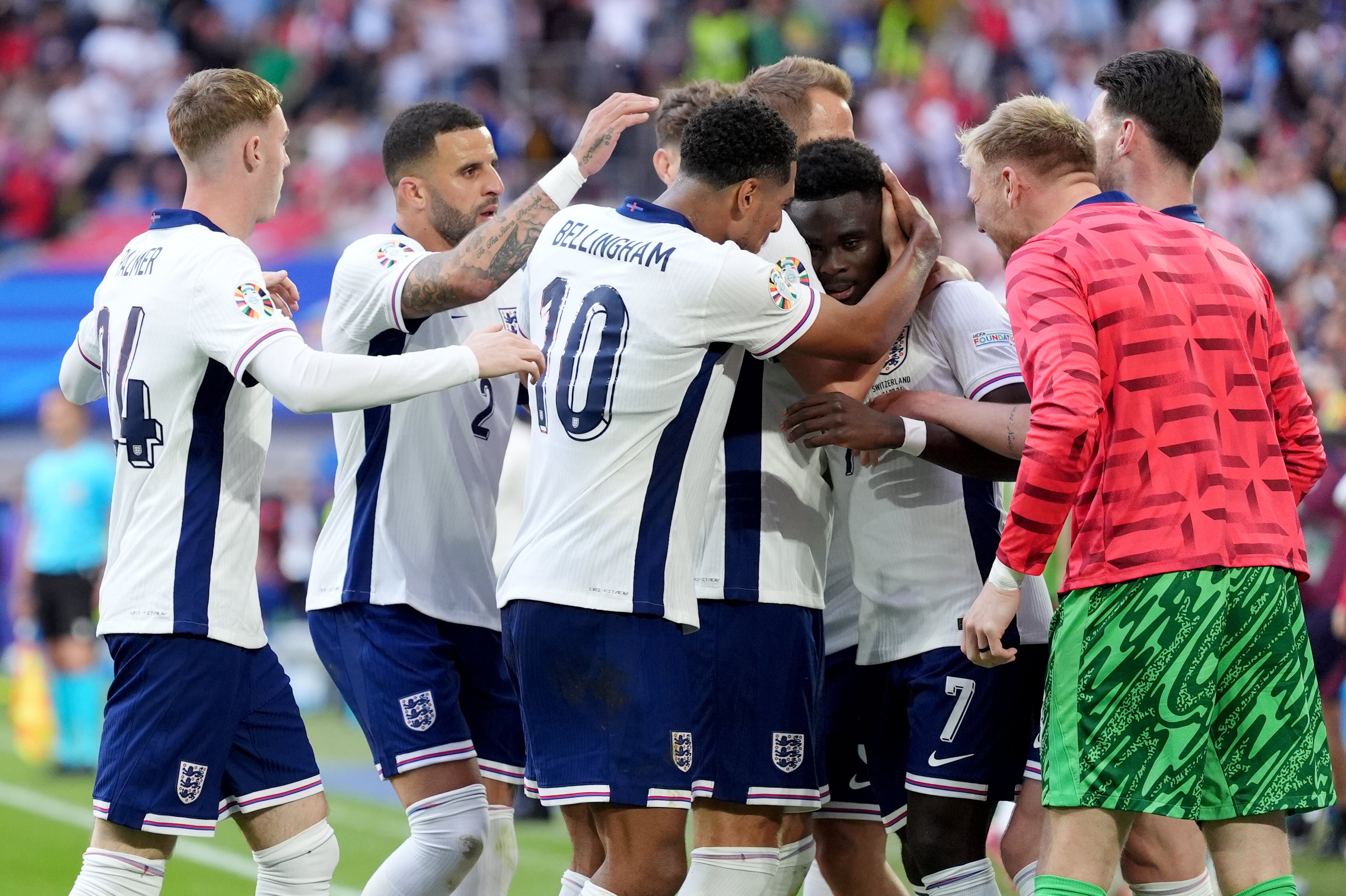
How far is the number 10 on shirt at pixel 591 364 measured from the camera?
4.11 metres

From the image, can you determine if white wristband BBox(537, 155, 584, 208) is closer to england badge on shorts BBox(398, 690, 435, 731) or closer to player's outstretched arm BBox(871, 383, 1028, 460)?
player's outstretched arm BBox(871, 383, 1028, 460)

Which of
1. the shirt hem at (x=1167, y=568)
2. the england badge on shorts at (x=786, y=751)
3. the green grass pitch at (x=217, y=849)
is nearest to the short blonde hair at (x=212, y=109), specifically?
the england badge on shorts at (x=786, y=751)

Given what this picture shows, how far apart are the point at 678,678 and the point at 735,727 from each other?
0.38 m

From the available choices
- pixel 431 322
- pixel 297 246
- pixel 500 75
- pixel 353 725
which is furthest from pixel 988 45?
pixel 431 322

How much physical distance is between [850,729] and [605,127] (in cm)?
199

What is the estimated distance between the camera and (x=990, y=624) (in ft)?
12.5

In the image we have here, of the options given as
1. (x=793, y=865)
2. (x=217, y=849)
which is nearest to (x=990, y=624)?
(x=793, y=865)

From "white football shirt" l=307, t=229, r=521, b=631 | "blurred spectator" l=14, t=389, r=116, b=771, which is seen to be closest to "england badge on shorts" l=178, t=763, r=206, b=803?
"white football shirt" l=307, t=229, r=521, b=631

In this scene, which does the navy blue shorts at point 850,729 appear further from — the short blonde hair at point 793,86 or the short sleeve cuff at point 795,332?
the short blonde hair at point 793,86

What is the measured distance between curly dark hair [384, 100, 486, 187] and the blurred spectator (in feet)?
22.3

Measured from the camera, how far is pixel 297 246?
1825 centimetres

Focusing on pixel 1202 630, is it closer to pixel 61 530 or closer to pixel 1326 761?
pixel 1326 761

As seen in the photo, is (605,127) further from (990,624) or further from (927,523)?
(990,624)

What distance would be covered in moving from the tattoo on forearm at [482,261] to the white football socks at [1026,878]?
7.72 feet
